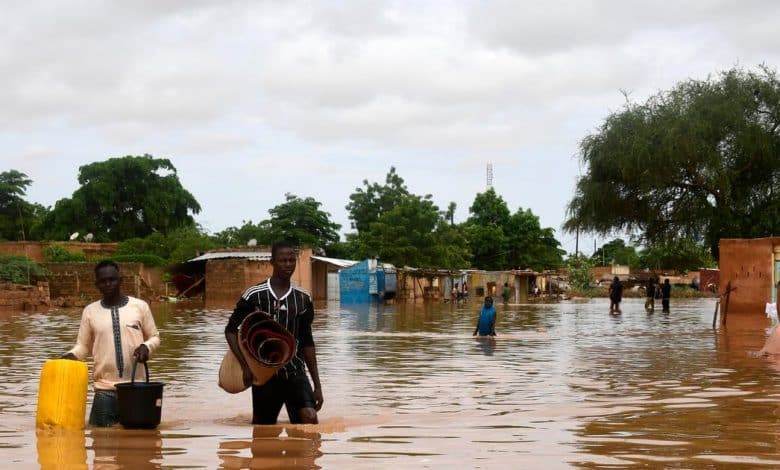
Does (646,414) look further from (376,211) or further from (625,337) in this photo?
(376,211)

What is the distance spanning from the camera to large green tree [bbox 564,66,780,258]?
31.0 m

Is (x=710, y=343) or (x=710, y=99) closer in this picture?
(x=710, y=343)

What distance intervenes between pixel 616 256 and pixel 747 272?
320ft

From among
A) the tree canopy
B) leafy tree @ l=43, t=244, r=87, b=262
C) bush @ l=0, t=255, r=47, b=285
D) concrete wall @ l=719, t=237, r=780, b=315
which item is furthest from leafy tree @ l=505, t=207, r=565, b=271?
concrete wall @ l=719, t=237, r=780, b=315

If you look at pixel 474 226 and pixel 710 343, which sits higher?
pixel 474 226

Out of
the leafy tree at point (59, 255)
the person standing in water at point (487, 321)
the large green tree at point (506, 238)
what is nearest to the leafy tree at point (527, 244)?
the large green tree at point (506, 238)

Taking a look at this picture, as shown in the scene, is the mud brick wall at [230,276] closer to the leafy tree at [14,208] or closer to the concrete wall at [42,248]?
the concrete wall at [42,248]

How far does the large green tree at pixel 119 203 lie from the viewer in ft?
251

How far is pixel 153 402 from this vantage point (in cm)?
736

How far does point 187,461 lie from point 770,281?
70.3 feet

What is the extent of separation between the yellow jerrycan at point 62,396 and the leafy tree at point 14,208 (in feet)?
242

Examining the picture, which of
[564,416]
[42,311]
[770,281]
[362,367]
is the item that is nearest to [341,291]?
[42,311]

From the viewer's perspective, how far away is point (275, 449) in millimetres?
6625

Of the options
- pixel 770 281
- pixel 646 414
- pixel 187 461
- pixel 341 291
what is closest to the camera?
pixel 187 461
